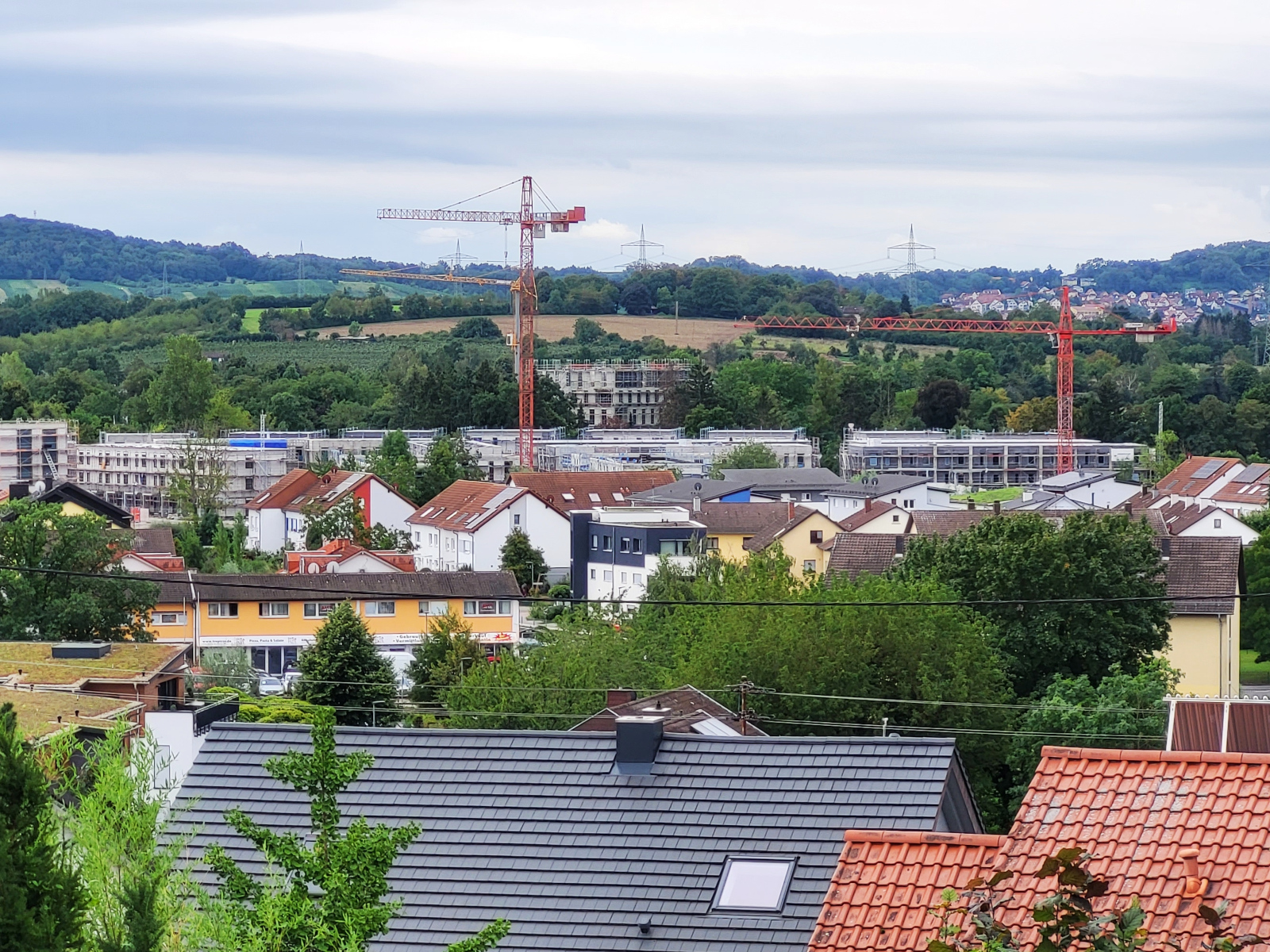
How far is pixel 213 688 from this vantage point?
3303 cm

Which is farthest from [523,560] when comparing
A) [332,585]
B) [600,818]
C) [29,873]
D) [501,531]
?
[29,873]

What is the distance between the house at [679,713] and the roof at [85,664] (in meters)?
8.42

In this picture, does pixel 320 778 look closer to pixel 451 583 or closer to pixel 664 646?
pixel 664 646

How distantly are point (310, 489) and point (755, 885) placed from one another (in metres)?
66.1

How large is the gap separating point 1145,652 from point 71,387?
112015 mm

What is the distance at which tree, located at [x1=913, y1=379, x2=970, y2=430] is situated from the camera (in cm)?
12756

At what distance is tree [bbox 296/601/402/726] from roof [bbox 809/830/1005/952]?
24.2 m

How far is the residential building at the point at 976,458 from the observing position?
10169 centimetres

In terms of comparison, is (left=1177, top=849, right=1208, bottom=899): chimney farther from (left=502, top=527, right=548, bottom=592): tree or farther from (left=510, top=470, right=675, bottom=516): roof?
(left=510, top=470, right=675, bottom=516): roof

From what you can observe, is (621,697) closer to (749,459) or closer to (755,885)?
(755,885)

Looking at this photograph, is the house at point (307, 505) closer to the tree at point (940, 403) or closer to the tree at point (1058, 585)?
the tree at point (1058, 585)

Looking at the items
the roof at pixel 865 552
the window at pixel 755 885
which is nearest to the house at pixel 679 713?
the window at pixel 755 885

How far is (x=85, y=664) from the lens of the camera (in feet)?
92.6

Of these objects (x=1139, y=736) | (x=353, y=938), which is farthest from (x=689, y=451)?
(x=353, y=938)
